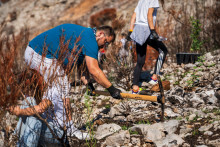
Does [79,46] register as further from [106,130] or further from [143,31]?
[143,31]

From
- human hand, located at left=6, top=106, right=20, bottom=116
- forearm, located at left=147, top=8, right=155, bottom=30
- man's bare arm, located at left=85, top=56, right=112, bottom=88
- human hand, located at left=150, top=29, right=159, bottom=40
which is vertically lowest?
human hand, located at left=6, top=106, right=20, bottom=116

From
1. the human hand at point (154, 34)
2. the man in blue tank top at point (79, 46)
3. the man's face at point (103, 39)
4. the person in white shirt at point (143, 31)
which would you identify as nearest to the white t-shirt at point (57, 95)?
the man in blue tank top at point (79, 46)

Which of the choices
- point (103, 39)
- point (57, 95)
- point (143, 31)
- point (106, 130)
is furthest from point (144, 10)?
point (57, 95)

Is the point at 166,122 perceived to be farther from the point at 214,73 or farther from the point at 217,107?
the point at 214,73

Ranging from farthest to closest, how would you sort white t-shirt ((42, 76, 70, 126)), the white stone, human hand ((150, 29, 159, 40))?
human hand ((150, 29, 159, 40))
the white stone
white t-shirt ((42, 76, 70, 126))

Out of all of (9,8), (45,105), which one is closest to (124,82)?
(45,105)

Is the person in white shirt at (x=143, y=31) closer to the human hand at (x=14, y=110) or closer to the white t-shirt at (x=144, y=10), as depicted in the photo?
the white t-shirt at (x=144, y=10)

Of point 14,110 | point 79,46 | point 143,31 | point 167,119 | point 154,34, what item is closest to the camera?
point 14,110

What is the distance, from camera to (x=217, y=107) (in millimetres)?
2928

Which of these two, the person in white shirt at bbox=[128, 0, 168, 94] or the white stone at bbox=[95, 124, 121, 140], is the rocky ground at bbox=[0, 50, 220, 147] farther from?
the person in white shirt at bbox=[128, 0, 168, 94]

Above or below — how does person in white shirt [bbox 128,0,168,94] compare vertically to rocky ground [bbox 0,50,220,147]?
above

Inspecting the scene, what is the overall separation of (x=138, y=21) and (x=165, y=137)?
214cm

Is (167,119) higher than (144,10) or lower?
lower

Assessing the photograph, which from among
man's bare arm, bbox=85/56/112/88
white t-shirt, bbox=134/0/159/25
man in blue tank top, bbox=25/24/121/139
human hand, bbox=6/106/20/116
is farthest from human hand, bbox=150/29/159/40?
human hand, bbox=6/106/20/116
